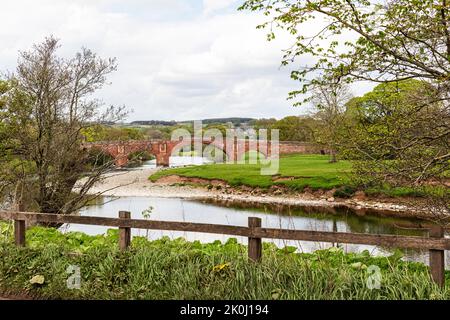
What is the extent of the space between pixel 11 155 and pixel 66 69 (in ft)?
Result: 10.6

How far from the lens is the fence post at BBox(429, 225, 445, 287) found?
5.06m

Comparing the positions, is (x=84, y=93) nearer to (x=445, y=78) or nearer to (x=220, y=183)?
(x=445, y=78)

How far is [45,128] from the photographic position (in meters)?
14.3

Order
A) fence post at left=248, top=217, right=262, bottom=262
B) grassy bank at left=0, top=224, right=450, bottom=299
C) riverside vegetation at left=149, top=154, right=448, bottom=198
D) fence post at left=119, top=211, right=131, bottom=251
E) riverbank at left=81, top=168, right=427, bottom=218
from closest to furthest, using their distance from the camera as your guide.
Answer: grassy bank at left=0, top=224, right=450, bottom=299 < fence post at left=248, top=217, right=262, bottom=262 < fence post at left=119, top=211, right=131, bottom=251 < riverbank at left=81, top=168, right=427, bottom=218 < riverside vegetation at left=149, top=154, right=448, bottom=198

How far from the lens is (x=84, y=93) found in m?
15.2

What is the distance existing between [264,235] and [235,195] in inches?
1371

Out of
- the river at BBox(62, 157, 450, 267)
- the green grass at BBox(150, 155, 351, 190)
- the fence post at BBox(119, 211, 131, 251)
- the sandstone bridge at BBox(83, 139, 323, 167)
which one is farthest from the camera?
the sandstone bridge at BBox(83, 139, 323, 167)

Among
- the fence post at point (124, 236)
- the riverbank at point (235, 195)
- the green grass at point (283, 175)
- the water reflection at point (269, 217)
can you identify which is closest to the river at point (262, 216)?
the water reflection at point (269, 217)

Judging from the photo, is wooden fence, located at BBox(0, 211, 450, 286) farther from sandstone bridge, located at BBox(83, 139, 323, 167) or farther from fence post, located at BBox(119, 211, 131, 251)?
sandstone bridge, located at BBox(83, 139, 323, 167)

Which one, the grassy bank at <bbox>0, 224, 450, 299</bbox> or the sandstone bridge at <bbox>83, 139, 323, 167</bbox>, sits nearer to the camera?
the grassy bank at <bbox>0, 224, 450, 299</bbox>

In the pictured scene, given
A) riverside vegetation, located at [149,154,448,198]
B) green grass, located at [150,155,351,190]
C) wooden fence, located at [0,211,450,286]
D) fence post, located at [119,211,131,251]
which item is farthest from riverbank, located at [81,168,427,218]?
fence post, located at [119,211,131,251]

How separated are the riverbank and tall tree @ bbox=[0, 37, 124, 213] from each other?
13583 millimetres

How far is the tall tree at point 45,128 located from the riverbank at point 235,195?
13.6 m
